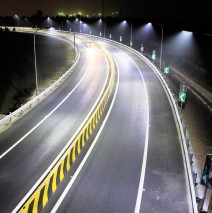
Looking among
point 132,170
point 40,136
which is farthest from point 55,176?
point 40,136

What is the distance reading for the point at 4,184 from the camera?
707 inches

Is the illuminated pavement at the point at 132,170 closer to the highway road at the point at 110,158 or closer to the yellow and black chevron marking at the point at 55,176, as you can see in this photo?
the highway road at the point at 110,158

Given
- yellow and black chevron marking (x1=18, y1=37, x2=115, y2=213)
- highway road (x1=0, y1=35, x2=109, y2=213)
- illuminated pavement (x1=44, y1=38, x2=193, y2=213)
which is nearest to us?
yellow and black chevron marking (x1=18, y1=37, x2=115, y2=213)

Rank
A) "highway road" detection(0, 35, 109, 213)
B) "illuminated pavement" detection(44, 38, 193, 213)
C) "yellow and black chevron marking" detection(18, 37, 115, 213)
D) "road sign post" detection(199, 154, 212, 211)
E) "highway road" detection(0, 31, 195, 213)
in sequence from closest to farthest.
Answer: "road sign post" detection(199, 154, 212, 211)
"yellow and black chevron marking" detection(18, 37, 115, 213)
"illuminated pavement" detection(44, 38, 193, 213)
"highway road" detection(0, 31, 195, 213)
"highway road" detection(0, 35, 109, 213)

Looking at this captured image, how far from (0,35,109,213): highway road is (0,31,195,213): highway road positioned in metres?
0.04

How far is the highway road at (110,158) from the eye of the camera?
16766 millimetres

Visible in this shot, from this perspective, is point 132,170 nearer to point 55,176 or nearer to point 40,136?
point 55,176

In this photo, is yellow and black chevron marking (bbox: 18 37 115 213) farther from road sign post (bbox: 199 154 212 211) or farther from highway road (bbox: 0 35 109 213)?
road sign post (bbox: 199 154 212 211)

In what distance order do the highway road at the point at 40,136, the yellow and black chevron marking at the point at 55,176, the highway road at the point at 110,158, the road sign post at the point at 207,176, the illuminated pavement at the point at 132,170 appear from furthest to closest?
1. the highway road at the point at 40,136
2. the highway road at the point at 110,158
3. the illuminated pavement at the point at 132,170
4. the yellow and black chevron marking at the point at 55,176
5. the road sign post at the point at 207,176

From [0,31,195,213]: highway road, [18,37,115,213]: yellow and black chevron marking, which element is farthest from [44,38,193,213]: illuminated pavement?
[18,37,115,213]: yellow and black chevron marking

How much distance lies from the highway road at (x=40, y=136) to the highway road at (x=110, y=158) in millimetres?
44

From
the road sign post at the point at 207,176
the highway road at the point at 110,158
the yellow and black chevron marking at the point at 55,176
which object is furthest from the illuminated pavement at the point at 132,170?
the road sign post at the point at 207,176

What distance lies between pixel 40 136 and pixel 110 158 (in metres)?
6.45

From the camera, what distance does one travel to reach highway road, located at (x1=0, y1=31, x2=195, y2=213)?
55.0 feet
